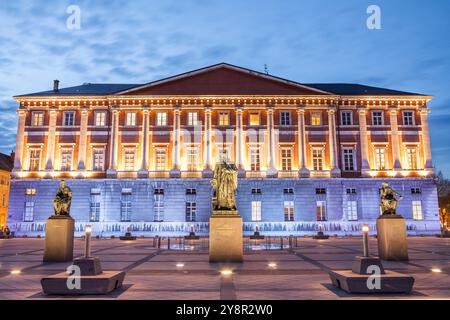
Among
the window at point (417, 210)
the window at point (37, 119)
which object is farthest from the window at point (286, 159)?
the window at point (37, 119)

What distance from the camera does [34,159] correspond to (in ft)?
137

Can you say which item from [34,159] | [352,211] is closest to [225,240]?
[352,211]

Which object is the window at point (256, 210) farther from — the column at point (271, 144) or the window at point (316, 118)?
the window at point (316, 118)

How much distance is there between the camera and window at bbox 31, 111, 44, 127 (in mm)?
42469

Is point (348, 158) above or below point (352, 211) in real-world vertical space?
above

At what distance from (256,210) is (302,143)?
9049 mm

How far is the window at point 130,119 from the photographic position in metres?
42.0

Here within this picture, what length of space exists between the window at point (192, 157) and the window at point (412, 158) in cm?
2343

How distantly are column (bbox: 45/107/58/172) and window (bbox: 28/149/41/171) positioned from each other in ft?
3.98

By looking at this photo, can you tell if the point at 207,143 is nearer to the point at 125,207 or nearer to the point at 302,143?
the point at 302,143

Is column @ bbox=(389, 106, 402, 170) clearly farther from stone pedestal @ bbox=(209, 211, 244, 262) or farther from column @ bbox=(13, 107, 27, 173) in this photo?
column @ bbox=(13, 107, 27, 173)

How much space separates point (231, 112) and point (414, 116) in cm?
2077

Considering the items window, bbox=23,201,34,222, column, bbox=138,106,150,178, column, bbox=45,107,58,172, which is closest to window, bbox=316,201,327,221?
column, bbox=138,106,150,178
